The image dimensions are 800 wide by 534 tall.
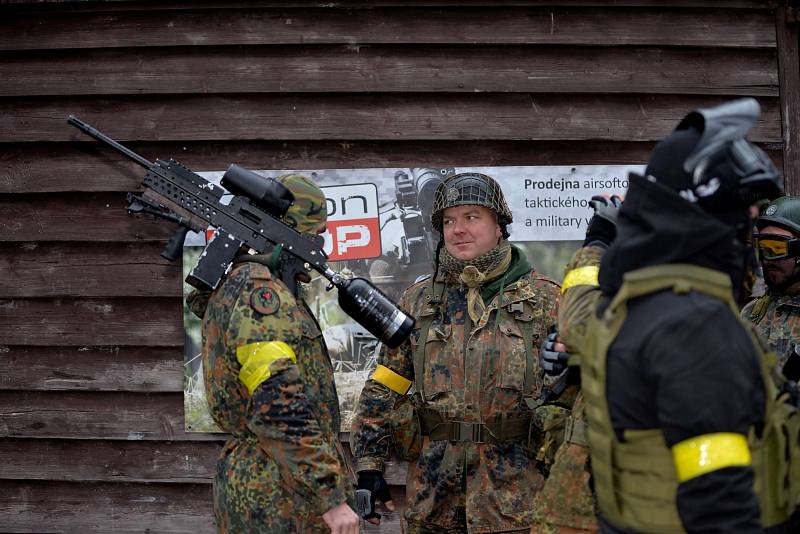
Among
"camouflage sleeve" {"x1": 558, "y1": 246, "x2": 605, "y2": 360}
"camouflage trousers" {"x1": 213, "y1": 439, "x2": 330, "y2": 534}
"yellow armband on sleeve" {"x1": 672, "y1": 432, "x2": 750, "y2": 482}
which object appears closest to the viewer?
"yellow armband on sleeve" {"x1": 672, "y1": 432, "x2": 750, "y2": 482}

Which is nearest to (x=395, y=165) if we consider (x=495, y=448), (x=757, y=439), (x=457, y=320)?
(x=457, y=320)

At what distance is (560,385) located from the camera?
2598mm

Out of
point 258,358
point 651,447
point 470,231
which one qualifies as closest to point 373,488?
point 258,358

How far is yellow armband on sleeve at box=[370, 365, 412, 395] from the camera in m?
3.24

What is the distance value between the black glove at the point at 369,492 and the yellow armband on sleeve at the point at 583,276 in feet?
4.20

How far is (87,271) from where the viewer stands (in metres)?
4.44

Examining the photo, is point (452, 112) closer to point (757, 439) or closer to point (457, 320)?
Result: point (457, 320)

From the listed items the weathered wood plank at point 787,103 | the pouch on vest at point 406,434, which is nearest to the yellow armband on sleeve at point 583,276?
the pouch on vest at point 406,434

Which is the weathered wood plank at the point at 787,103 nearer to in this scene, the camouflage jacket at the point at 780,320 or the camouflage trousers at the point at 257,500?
the camouflage jacket at the point at 780,320

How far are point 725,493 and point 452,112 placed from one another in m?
3.09

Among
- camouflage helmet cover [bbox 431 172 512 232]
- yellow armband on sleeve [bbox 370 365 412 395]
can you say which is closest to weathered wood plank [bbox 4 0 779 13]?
camouflage helmet cover [bbox 431 172 512 232]

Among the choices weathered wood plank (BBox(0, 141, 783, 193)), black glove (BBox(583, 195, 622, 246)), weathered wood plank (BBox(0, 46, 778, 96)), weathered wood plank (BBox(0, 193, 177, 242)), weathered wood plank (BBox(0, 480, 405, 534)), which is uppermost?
weathered wood plank (BBox(0, 46, 778, 96))

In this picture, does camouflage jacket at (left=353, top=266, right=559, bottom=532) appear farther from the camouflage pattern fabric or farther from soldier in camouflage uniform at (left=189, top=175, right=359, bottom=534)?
the camouflage pattern fabric

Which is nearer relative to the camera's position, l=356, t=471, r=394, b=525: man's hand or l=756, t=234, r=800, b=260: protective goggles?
l=356, t=471, r=394, b=525: man's hand
